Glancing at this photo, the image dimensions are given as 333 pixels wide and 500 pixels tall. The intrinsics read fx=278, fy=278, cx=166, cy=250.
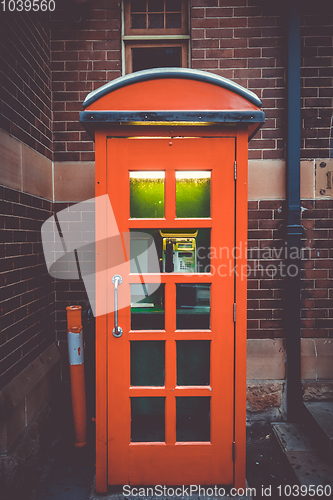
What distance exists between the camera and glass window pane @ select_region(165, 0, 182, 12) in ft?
10.5

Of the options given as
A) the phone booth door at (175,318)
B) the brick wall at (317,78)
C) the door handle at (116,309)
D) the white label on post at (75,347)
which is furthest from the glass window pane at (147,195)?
the brick wall at (317,78)

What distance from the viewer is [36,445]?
2461 mm

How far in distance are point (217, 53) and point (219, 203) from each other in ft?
6.83

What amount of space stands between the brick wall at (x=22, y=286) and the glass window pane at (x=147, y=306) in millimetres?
1046

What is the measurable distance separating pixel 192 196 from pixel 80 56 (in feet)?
7.45

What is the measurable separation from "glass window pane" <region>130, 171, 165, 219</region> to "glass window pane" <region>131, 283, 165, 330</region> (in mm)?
561

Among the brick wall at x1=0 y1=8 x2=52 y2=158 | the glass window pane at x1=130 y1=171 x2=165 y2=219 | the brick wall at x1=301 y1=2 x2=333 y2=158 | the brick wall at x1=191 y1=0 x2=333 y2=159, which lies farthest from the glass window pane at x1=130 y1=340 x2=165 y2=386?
the brick wall at x1=301 y1=2 x2=333 y2=158

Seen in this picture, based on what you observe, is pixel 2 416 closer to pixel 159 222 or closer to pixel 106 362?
pixel 106 362

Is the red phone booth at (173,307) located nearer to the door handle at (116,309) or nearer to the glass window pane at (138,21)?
the door handle at (116,309)

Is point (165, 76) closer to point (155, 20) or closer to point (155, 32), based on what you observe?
point (155, 32)

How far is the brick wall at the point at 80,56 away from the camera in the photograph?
3.07 m

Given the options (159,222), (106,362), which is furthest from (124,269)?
(106,362)

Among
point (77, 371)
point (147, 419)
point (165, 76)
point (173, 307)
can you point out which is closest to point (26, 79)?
point (165, 76)

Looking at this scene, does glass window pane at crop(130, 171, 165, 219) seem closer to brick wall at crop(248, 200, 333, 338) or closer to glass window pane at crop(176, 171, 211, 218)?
glass window pane at crop(176, 171, 211, 218)
